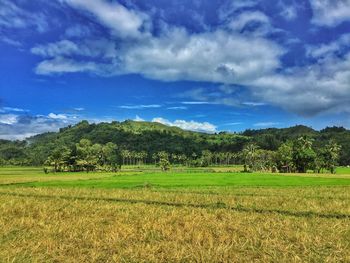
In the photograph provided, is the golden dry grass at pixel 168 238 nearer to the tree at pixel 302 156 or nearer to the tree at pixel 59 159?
the tree at pixel 302 156

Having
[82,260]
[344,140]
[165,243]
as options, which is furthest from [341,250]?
[344,140]

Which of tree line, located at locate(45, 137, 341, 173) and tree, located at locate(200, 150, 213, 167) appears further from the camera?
tree, located at locate(200, 150, 213, 167)

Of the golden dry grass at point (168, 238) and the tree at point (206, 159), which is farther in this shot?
the tree at point (206, 159)

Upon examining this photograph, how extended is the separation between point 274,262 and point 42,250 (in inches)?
215

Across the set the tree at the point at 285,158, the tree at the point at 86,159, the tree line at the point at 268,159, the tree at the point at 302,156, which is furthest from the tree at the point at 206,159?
the tree at the point at 302,156

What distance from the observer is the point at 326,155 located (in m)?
109

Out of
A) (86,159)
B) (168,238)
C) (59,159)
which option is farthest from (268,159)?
(168,238)

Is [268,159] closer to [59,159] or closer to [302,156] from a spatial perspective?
[302,156]

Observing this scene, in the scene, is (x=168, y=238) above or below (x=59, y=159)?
below

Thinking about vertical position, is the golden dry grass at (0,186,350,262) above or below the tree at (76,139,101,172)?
below

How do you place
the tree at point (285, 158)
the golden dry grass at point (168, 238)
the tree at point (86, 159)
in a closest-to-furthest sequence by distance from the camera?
the golden dry grass at point (168, 238) → the tree at point (285, 158) → the tree at point (86, 159)

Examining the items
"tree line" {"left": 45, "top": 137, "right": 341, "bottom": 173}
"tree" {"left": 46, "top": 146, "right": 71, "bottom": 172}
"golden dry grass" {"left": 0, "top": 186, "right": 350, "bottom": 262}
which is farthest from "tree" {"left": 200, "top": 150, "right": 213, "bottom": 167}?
"golden dry grass" {"left": 0, "top": 186, "right": 350, "bottom": 262}

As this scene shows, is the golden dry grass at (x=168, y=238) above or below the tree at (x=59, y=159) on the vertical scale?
below

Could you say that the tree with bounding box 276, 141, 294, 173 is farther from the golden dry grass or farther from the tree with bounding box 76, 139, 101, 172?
the golden dry grass
